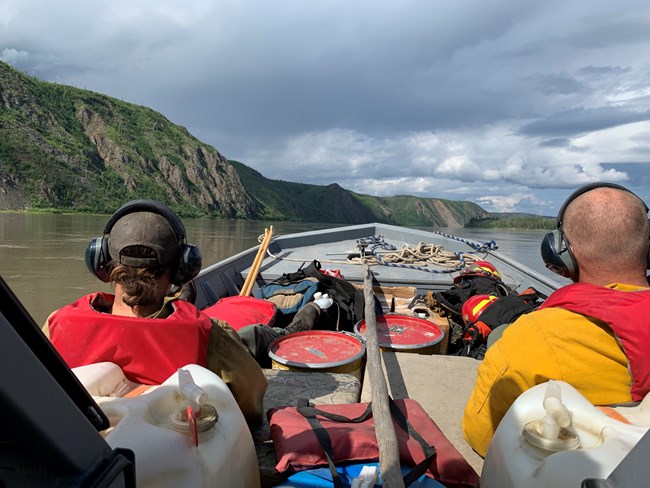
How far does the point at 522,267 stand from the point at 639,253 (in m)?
4.81

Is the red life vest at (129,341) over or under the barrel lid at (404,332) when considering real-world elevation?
over

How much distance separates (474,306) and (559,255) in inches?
78.3

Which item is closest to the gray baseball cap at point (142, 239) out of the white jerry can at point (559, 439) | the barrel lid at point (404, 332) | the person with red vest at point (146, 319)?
the person with red vest at point (146, 319)

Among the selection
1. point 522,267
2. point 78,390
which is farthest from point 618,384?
point 522,267

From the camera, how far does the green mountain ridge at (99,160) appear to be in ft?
195

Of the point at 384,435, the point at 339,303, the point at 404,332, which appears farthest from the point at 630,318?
the point at 339,303

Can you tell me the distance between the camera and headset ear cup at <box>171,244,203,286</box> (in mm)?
1582

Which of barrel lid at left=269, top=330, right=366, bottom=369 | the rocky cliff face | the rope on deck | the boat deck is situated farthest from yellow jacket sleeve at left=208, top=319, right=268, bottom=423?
the rocky cliff face

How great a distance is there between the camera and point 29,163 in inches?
2382

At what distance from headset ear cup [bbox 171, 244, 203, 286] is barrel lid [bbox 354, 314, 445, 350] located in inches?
70.7

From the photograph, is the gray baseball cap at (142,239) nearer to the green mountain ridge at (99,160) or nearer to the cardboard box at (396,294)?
the cardboard box at (396,294)

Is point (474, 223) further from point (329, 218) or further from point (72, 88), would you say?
point (72, 88)

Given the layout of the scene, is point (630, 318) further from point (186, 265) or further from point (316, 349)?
point (316, 349)

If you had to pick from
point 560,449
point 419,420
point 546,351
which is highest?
point 546,351
